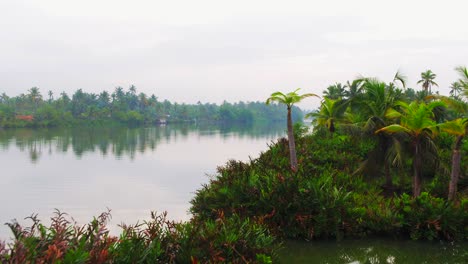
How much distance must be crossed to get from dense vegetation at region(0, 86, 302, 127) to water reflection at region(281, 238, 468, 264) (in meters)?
91.4

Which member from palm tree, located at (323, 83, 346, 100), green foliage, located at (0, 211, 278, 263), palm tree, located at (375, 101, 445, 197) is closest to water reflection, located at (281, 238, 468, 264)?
green foliage, located at (0, 211, 278, 263)

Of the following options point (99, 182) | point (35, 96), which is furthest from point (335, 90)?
point (35, 96)

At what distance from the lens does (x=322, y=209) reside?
489 inches

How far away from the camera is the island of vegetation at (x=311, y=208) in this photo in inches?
297

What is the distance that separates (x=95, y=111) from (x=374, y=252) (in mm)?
107504

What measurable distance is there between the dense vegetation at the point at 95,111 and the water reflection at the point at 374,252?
300 feet

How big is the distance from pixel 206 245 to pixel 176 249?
2.16 feet

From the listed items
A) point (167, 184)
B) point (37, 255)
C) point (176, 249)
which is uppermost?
point (37, 255)

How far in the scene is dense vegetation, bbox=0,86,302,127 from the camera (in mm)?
97500

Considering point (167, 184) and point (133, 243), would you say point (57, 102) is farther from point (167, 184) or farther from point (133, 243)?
point (133, 243)

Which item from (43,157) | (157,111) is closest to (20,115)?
(157,111)

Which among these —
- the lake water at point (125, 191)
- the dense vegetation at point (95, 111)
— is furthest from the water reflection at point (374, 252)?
the dense vegetation at point (95, 111)

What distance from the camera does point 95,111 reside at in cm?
11025

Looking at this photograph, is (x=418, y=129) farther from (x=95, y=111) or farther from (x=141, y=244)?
(x=95, y=111)
